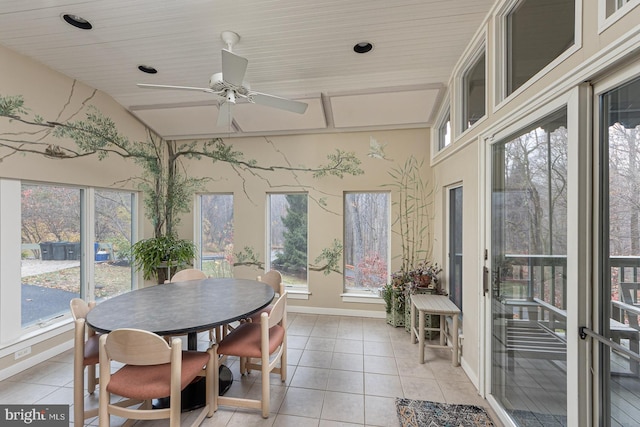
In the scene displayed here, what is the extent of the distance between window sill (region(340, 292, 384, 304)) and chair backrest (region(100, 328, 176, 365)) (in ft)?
9.26

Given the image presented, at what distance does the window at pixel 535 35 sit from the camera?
1.43m

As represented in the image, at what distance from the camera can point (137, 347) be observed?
5.03 ft

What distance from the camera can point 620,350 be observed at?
3.71ft

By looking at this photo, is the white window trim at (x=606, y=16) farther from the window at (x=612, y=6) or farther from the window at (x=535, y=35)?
the window at (x=535, y=35)

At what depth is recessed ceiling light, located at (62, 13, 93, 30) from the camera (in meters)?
2.17

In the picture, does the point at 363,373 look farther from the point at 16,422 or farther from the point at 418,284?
the point at 16,422

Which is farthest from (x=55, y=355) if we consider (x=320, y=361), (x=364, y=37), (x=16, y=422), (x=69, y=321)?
(x=364, y=37)

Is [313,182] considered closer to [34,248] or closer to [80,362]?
[80,362]

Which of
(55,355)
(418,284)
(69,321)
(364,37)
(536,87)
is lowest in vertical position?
(55,355)

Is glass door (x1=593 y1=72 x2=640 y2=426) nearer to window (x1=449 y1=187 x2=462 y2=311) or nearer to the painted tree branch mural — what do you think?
window (x1=449 y1=187 x2=462 y2=311)

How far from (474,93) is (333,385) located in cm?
304

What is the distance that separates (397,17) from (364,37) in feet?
1.06

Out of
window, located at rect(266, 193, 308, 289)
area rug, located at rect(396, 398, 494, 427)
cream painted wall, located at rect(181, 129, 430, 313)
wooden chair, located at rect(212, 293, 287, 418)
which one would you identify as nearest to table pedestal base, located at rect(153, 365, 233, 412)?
wooden chair, located at rect(212, 293, 287, 418)

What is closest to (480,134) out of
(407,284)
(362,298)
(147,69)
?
(407,284)
